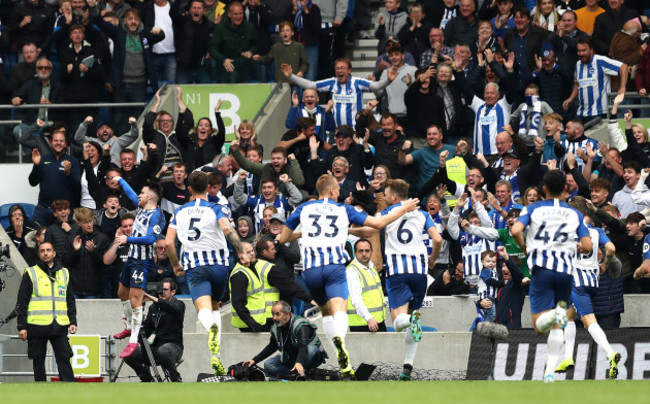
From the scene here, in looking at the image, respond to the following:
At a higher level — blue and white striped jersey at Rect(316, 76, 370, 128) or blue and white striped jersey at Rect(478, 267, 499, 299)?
blue and white striped jersey at Rect(316, 76, 370, 128)

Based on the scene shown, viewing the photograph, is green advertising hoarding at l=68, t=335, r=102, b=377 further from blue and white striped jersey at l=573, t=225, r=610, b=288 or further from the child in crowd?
Result: blue and white striped jersey at l=573, t=225, r=610, b=288

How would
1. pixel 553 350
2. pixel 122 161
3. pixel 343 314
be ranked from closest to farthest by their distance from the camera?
pixel 553 350 → pixel 343 314 → pixel 122 161

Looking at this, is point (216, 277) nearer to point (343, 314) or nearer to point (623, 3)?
point (343, 314)

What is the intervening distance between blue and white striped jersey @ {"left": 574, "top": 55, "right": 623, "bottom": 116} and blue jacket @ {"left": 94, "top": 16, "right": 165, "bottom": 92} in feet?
22.8

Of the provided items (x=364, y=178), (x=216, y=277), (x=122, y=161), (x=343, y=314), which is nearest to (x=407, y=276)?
(x=343, y=314)

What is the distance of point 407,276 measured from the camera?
15.1 metres

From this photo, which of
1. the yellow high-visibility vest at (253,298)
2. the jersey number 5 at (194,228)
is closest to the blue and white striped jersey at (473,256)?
the yellow high-visibility vest at (253,298)

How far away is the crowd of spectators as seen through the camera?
725 inches

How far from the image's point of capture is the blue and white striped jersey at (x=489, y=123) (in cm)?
2003

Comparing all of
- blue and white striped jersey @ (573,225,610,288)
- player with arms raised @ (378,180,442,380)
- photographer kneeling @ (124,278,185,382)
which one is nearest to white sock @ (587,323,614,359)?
blue and white striped jersey @ (573,225,610,288)

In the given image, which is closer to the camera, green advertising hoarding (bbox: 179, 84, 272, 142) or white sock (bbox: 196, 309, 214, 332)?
white sock (bbox: 196, 309, 214, 332)

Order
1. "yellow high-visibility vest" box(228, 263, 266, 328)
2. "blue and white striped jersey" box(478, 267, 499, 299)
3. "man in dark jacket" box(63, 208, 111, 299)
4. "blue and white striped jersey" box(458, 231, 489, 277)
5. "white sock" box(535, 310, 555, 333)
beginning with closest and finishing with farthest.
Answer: "white sock" box(535, 310, 555, 333) → "yellow high-visibility vest" box(228, 263, 266, 328) → "blue and white striped jersey" box(478, 267, 499, 299) → "blue and white striped jersey" box(458, 231, 489, 277) → "man in dark jacket" box(63, 208, 111, 299)

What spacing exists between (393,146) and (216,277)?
560 centimetres

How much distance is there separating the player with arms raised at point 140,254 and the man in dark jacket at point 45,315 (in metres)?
0.92
